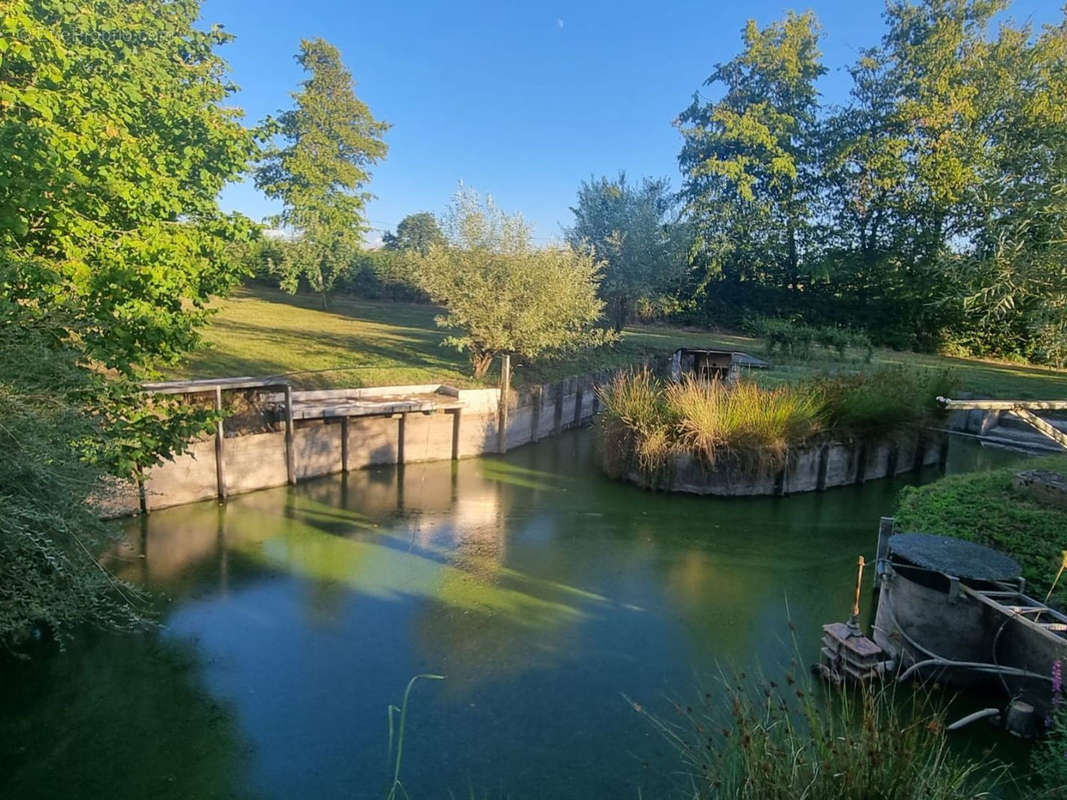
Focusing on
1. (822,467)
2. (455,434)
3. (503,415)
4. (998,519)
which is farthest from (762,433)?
(455,434)

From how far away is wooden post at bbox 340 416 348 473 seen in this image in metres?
12.4

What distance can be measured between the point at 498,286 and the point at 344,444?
5.23 meters

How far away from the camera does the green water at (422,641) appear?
4.95m

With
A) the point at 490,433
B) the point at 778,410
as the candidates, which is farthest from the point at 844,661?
the point at 490,433

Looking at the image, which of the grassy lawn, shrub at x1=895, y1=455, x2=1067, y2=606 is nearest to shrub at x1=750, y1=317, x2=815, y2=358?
the grassy lawn

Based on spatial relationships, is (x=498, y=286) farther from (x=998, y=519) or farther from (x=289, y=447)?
(x=998, y=519)

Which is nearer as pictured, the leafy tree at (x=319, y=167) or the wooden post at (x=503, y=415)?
the wooden post at (x=503, y=415)

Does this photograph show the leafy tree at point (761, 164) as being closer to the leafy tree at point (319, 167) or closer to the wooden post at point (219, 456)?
the leafy tree at point (319, 167)

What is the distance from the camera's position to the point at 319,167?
1224 inches

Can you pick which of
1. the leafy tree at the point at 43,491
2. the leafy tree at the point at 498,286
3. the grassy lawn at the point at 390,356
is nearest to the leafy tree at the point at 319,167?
the grassy lawn at the point at 390,356

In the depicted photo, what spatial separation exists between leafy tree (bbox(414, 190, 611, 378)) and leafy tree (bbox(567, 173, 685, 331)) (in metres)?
7.15

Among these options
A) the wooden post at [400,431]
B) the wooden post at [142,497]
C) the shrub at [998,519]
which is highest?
the shrub at [998,519]

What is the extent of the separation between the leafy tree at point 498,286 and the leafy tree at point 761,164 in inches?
652

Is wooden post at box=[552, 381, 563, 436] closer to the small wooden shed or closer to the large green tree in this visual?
the small wooden shed
